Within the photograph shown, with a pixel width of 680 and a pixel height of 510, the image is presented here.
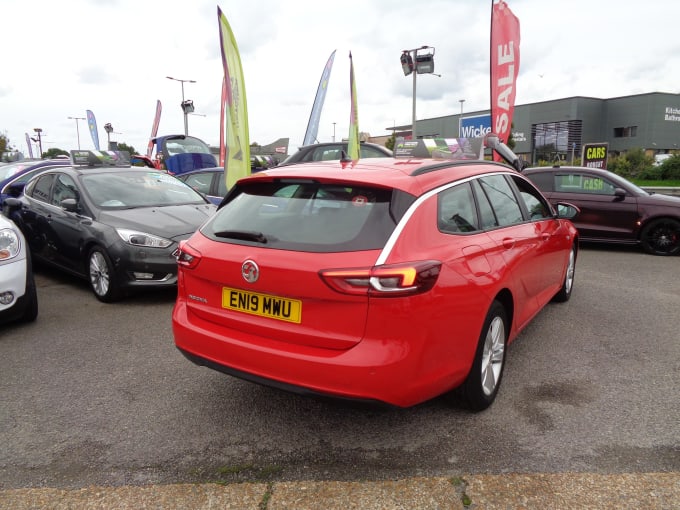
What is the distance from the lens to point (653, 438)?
296cm

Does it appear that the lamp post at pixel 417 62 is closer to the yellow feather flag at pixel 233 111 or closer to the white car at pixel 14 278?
the yellow feather flag at pixel 233 111

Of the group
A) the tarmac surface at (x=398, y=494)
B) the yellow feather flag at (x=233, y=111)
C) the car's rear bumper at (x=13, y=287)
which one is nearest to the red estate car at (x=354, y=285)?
the tarmac surface at (x=398, y=494)

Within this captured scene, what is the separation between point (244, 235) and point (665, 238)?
26.8 feet

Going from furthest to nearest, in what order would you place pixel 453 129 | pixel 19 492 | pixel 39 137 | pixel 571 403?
1. pixel 453 129
2. pixel 39 137
3. pixel 571 403
4. pixel 19 492

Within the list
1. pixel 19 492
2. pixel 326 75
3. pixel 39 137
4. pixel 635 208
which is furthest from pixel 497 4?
pixel 39 137

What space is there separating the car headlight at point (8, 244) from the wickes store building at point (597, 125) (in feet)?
211

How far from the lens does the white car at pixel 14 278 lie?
4.73 m

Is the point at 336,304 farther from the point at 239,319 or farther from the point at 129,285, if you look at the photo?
the point at 129,285

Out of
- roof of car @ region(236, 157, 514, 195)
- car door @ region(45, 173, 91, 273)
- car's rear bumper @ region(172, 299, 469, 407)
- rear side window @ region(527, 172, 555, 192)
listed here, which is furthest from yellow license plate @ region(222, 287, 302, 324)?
rear side window @ region(527, 172, 555, 192)

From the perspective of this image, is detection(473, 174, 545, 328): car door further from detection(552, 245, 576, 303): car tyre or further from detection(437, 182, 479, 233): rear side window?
detection(552, 245, 576, 303): car tyre

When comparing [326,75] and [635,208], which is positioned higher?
[326,75]

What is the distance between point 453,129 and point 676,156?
45.4 metres

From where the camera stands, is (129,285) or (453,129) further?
(453,129)

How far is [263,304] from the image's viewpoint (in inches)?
110
